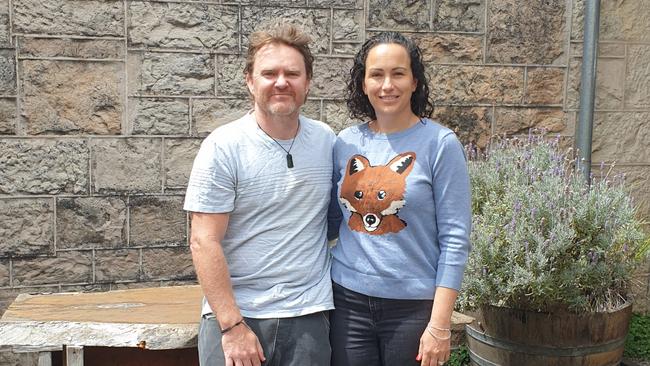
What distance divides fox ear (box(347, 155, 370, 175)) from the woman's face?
153mm

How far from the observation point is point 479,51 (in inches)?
168

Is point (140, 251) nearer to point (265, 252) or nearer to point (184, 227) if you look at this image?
point (184, 227)

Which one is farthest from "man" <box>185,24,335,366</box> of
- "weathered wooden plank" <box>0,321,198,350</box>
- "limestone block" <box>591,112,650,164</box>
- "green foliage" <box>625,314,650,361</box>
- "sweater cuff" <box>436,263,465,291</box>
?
"limestone block" <box>591,112,650,164</box>

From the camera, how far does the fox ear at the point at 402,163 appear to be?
206 cm

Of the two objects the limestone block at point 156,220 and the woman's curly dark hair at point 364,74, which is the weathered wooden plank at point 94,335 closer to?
the woman's curly dark hair at point 364,74

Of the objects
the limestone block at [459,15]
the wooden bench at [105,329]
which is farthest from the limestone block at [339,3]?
the wooden bench at [105,329]

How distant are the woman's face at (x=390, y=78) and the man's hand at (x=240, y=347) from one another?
76 cm

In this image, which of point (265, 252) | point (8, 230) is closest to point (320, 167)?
point (265, 252)

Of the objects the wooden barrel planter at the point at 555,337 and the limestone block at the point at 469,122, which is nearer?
the wooden barrel planter at the point at 555,337

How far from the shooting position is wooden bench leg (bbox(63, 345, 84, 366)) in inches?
89.9

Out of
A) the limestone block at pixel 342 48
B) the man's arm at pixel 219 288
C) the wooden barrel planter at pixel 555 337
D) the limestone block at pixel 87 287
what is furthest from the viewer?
the limestone block at pixel 342 48

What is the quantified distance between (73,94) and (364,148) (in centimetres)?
221

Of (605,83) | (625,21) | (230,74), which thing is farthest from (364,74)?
(625,21)

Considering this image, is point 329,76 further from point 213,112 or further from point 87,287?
point 87,287
